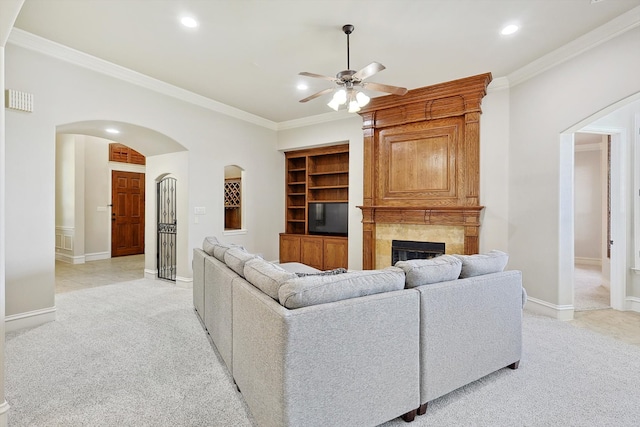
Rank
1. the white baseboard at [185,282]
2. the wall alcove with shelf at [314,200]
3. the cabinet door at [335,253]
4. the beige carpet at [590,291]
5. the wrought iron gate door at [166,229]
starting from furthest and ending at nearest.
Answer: the wall alcove with shelf at [314,200] → the cabinet door at [335,253] → the wrought iron gate door at [166,229] → the white baseboard at [185,282] → the beige carpet at [590,291]

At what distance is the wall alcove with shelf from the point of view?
5.96m

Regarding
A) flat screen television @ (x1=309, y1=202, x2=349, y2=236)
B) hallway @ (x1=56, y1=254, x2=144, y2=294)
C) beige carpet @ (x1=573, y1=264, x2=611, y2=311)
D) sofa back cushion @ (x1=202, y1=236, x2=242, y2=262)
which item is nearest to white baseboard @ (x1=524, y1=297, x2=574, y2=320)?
beige carpet @ (x1=573, y1=264, x2=611, y2=311)

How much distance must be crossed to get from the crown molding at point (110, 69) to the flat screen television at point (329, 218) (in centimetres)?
223

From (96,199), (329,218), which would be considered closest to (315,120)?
(329,218)

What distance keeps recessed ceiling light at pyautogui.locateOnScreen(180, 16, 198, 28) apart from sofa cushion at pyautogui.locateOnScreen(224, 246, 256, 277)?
216 centimetres

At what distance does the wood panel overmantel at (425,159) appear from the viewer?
431 cm

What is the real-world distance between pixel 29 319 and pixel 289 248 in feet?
13.2

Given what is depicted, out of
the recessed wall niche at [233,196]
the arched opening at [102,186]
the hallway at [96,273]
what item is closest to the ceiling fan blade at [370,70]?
the arched opening at [102,186]

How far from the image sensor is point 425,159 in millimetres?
4738

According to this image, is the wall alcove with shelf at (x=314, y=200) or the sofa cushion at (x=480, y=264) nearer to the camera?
the sofa cushion at (x=480, y=264)

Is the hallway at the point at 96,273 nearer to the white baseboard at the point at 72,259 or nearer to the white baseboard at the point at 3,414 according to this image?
the white baseboard at the point at 72,259

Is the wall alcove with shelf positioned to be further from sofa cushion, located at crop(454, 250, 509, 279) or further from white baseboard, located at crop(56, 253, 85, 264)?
white baseboard, located at crop(56, 253, 85, 264)

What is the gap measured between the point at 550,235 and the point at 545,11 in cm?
231

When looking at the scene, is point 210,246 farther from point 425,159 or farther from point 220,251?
point 425,159
